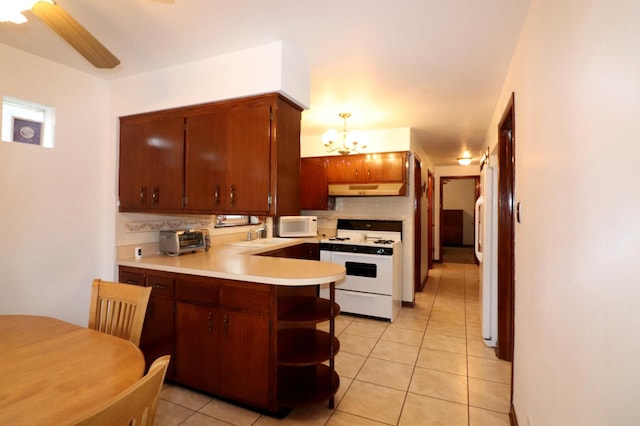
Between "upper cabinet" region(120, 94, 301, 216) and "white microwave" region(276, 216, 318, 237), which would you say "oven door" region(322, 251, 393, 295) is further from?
"upper cabinet" region(120, 94, 301, 216)

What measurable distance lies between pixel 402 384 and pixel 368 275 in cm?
155

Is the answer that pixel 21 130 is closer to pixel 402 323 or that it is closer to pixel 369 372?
pixel 369 372

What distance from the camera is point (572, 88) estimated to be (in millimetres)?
991

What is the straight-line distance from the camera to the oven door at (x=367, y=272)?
3741mm

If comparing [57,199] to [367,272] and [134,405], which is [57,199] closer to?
[134,405]

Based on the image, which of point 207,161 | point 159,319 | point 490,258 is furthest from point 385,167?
point 159,319

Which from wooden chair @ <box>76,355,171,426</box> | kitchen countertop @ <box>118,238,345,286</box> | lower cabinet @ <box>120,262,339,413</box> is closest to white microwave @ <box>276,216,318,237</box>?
kitchen countertop @ <box>118,238,345,286</box>

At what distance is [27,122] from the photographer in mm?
2182

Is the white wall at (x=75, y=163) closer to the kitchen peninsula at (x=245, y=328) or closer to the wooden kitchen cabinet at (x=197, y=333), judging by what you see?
the kitchen peninsula at (x=245, y=328)

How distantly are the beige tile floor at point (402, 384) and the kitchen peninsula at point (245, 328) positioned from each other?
0.40 ft

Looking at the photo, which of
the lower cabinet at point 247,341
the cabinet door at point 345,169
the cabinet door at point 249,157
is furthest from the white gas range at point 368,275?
the cabinet door at point 249,157

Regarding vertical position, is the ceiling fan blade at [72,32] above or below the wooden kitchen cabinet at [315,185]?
above

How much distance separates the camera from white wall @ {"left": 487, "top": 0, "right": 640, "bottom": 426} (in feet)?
2.15

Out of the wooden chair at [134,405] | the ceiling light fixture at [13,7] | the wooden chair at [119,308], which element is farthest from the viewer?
the wooden chair at [119,308]
